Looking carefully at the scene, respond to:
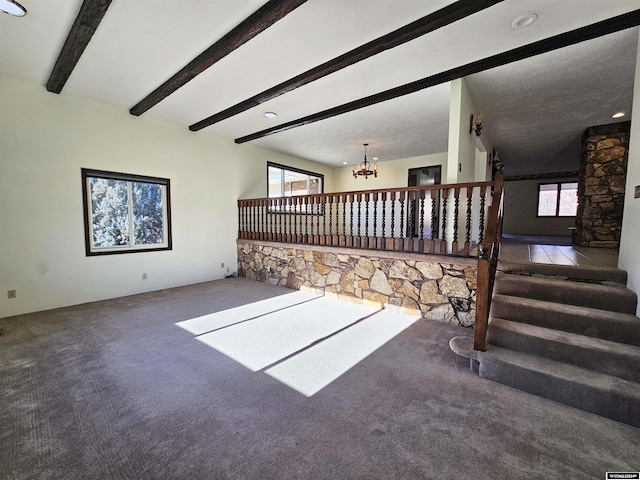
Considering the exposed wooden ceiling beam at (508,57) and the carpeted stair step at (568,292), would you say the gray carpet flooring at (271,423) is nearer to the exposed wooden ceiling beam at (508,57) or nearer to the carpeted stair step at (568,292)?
the carpeted stair step at (568,292)

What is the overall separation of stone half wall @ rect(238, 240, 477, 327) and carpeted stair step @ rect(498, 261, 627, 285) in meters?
0.46

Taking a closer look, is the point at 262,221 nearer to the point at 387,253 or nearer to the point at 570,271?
the point at 387,253

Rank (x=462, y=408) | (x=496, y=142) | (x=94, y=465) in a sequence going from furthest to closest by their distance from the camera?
(x=496, y=142) → (x=462, y=408) → (x=94, y=465)

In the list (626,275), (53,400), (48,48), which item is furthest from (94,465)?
(626,275)

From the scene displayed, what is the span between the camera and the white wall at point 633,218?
8.05 ft

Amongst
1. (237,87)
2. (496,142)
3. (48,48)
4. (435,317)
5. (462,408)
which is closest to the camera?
(462,408)

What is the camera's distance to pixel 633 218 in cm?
256

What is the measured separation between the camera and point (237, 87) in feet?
12.7

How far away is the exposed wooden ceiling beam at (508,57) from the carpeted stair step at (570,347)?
285cm

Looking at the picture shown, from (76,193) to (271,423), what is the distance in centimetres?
456

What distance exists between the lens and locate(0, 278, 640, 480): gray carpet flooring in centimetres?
143

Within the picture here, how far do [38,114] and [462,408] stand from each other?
19.7 ft

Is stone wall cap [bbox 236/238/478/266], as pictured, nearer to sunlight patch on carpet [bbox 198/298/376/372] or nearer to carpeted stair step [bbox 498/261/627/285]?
carpeted stair step [bbox 498/261/627/285]

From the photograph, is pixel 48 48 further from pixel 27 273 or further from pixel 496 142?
pixel 496 142
